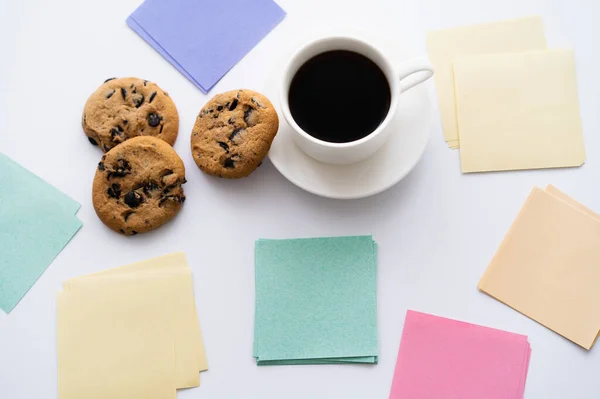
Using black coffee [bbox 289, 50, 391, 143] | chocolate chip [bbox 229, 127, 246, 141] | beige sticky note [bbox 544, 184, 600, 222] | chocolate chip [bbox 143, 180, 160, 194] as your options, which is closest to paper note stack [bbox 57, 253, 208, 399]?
chocolate chip [bbox 143, 180, 160, 194]

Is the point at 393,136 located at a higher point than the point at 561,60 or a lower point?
higher

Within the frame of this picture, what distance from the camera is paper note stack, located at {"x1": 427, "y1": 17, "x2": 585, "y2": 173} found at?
98 centimetres

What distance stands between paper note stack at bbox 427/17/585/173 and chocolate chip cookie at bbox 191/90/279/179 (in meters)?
0.30

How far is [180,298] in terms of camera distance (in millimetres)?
961

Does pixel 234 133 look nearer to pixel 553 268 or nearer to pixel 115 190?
pixel 115 190

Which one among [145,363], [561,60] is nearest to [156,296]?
[145,363]

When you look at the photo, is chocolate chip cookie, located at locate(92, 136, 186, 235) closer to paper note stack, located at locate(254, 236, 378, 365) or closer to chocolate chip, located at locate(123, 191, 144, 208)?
chocolate chip, located at locate(123, 191, 144, 208)

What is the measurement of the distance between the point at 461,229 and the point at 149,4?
2.11ft

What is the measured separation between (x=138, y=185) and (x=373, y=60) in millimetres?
408

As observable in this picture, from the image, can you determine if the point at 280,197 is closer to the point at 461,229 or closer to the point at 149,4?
the point at 461,229

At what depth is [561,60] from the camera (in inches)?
39.1

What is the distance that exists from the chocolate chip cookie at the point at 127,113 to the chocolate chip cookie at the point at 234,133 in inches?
2.2

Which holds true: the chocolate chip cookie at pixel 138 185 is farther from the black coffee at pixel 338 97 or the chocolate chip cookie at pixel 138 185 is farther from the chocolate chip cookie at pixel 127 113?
the black coffee at pixel 338 97

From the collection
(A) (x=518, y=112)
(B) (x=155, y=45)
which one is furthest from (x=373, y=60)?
(B) (x=155, y=45)
